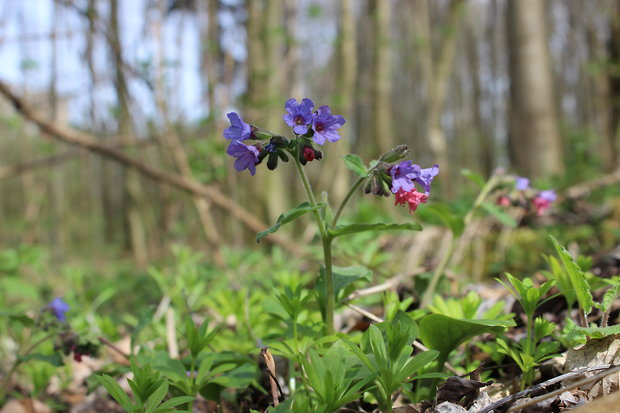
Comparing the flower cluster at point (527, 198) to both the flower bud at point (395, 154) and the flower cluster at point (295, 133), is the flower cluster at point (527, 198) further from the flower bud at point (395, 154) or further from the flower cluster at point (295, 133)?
the flower cluster at point (295, 133)

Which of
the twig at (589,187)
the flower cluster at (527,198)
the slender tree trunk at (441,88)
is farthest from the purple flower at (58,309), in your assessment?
the slender tree trunk at (441,88)

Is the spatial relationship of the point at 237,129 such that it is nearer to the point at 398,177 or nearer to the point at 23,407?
the point at 398,177

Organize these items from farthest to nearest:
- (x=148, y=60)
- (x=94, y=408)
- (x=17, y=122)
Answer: (x=17, y=122), (x=148, y=60), (x=94, y=408)

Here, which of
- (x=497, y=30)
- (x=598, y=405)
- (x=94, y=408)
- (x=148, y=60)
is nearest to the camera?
(x=598, y=405)

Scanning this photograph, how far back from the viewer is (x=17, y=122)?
652 cm

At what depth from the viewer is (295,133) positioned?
115cm

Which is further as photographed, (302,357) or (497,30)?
(497,30)

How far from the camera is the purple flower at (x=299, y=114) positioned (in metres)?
1.12

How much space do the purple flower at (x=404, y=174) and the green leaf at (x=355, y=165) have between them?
0.07 m

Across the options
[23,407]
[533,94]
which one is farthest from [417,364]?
[533,94]

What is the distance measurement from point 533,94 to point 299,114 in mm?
4691

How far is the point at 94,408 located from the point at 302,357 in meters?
1.16

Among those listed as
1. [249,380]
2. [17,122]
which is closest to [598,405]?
[249,380]

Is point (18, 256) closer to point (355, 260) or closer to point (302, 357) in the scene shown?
point (355, 260)
